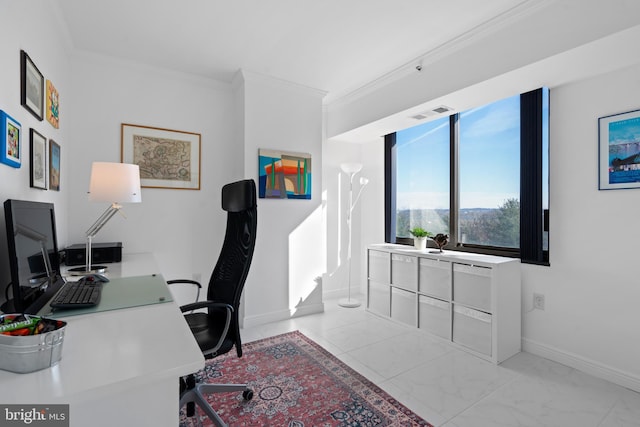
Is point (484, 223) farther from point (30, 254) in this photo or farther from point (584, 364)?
point (30, 254)

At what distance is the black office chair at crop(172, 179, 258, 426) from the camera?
1692 millimetres

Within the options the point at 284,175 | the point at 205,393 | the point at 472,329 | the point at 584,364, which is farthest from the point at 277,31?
the point at 584,364

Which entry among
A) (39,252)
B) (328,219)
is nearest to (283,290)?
(328,219)

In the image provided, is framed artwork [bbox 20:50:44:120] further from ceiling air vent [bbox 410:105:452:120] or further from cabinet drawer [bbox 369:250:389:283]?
cabinet drawer [bbox 369:250:389:283]

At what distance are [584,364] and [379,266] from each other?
6.33 feet

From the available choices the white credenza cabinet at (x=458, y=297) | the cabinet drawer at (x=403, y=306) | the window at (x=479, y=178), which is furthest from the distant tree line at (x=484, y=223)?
the cabinet drawer at (x=403, y=306)

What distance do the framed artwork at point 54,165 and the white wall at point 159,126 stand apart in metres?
0.50

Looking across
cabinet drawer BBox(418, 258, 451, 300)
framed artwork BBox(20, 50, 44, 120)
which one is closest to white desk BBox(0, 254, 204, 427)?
framed artwork BBox(20, 50, 44, 120)

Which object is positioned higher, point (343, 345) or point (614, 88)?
point (614, 88)

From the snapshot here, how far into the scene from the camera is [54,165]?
2307mm

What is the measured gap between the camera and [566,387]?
2.21m

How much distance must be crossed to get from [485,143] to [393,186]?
4.32ft

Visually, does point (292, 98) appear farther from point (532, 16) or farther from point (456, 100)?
point (532, 16)

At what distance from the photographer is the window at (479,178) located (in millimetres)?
2736
